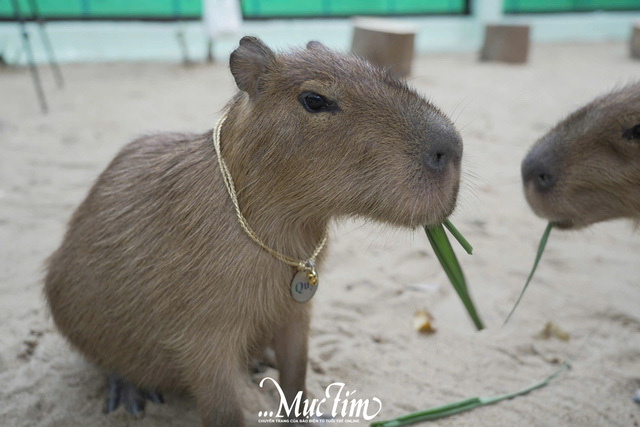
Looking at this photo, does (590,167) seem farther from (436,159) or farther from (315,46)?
(315,46)

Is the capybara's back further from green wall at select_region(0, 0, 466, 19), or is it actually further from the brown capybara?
green wall at select_region(0, 0, 466, 19)

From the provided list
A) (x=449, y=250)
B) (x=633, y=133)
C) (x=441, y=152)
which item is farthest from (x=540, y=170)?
(x=441, y=152)

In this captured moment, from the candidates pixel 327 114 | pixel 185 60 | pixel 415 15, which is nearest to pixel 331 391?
pixel 327 114

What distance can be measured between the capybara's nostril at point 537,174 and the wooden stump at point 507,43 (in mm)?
7086

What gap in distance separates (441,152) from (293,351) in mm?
1021

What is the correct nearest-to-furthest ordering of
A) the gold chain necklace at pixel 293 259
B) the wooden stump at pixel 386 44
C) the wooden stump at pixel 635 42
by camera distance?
the gold chain necklace at pixel 293 259 → the wooden stump at pixel 386 44 → the wooden stump at pixel 635 42

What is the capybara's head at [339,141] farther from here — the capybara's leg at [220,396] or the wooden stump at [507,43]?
the wooden stump at [507,43]

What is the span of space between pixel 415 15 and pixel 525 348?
Answer: 8.56m

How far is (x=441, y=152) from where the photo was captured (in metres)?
1.69

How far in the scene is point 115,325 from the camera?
2156mm

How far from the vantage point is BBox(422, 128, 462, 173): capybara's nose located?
5.53 feet

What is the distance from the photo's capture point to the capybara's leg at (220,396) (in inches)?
79.4

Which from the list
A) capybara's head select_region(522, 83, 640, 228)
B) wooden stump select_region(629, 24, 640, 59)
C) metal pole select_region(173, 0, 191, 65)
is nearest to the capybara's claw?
capybara's head select_region(522, 83, 640, 228)

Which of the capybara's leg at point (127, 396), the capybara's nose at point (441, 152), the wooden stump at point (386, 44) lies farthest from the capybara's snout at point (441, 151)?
the wooden stump at point (386, 44)
